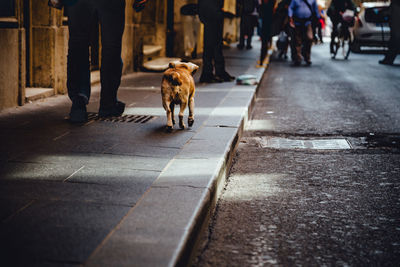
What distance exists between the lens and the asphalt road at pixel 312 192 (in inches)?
118

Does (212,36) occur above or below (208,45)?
above

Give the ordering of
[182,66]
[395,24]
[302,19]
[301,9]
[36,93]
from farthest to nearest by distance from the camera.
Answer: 1. [395,24]
2. [302,19]
3. [301,9]
4. [36,93]
5. [182,66]

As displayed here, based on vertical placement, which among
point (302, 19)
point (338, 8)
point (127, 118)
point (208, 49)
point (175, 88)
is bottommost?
point (127, 118)

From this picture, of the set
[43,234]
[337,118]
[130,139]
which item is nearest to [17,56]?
[130,139]

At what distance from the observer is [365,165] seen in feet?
16.1

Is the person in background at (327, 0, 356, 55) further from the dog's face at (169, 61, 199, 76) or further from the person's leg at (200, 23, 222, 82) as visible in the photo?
the dog's face at (169, 61, 199, 76)

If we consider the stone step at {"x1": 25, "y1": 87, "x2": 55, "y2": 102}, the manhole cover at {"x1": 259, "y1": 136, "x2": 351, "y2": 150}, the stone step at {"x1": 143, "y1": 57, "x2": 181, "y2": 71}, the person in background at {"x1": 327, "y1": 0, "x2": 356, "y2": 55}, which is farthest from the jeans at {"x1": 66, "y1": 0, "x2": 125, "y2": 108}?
the person in background at {"x1": 327, "y1": 0, "x2": 356, "y2": 55}

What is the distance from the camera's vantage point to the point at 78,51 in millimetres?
5664

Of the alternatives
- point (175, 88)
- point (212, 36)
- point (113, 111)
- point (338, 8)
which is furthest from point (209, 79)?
point (338, 8)

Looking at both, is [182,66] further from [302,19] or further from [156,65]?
[302,19]

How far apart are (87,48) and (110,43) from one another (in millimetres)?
218

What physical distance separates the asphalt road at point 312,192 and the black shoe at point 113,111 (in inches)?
50.8

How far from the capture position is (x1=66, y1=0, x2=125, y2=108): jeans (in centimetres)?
555

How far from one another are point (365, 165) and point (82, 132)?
2.34m
